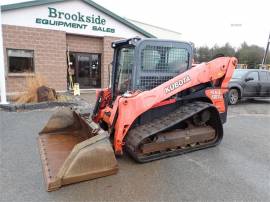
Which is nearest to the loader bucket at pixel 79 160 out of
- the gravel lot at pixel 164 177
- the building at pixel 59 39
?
the gravel lot at pixel 164 177

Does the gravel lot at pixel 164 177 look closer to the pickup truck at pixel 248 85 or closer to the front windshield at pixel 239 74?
the pickup truck at pixel 248 85

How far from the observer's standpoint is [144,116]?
437 centimetres

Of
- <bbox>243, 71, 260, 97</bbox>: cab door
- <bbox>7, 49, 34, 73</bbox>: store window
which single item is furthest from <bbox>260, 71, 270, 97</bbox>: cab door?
<bbox>7, 49, 34, 73</bbox>: store window

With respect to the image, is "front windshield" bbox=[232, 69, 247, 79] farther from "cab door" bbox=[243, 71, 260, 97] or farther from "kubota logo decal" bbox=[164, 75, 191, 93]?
"kubota logo decal" bbox=[164, 75, 191, 93]

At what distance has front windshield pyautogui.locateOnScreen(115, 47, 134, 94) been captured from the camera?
4.75m

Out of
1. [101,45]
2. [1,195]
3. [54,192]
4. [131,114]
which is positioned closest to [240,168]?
[131,114]

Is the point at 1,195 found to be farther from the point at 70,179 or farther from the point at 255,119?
the point at 255,119

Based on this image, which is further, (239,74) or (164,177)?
(239,74)

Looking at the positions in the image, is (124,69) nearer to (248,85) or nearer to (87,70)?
(248,85)

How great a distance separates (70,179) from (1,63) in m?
7.23

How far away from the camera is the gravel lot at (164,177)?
3074 mm

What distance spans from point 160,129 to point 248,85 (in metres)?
8.18

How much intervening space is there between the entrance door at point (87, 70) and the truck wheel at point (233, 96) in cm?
781

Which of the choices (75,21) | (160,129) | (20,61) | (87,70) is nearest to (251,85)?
(160,129)
